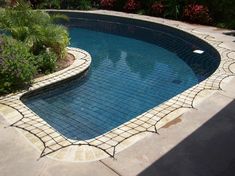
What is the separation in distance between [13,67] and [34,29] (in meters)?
2.29

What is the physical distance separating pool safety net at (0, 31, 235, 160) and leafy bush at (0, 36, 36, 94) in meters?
0.43

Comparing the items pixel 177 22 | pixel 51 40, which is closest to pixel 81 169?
pixel 51 40

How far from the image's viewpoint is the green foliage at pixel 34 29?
9.82 m

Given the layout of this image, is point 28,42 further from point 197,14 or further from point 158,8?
point 158,8

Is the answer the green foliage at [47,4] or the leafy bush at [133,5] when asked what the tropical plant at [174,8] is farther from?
the green foliage at [47,4]

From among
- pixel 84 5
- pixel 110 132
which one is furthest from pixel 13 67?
pixel 84 5

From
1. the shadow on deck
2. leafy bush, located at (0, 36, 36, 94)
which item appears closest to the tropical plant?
leafy bush, located at (0, 36, 36, 94)

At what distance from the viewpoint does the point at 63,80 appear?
9.11m

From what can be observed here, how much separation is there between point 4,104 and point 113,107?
2.58m

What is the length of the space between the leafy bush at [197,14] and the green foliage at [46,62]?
7856 millimetres

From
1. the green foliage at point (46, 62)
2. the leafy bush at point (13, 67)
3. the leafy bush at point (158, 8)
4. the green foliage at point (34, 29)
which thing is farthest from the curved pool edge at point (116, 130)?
the leafy bush at point (158, 8)

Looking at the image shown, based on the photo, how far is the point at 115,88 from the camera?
928cm

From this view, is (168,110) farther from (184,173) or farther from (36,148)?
(36,148)

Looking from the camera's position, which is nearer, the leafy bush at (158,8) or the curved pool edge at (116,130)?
the curved pool edge at (116,130)
